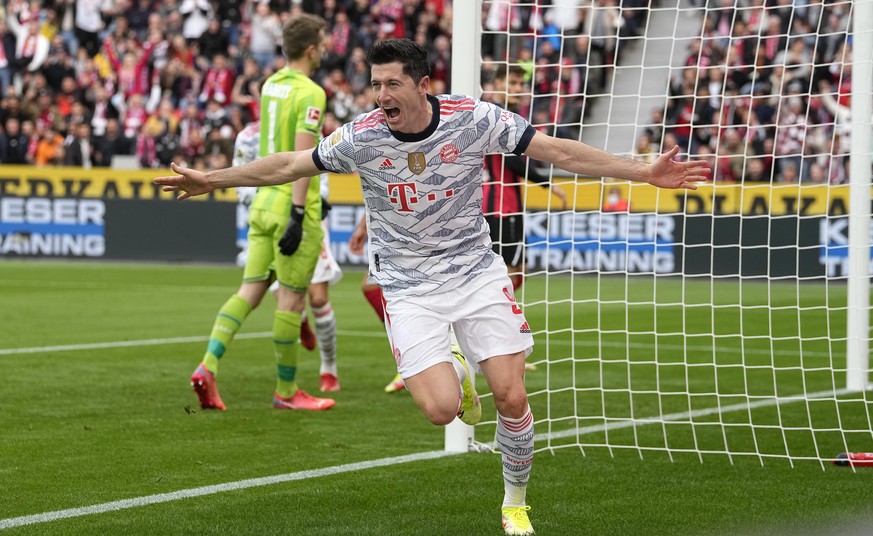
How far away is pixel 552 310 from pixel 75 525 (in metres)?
10.2

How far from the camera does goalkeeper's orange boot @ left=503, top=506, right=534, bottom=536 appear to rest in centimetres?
532

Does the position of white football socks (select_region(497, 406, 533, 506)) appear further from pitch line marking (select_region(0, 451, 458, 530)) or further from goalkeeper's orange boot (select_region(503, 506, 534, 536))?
pitch line marking (select_region(0, 451, 458, 530))

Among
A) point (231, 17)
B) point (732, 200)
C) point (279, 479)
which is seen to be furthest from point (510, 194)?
point (231, 17)

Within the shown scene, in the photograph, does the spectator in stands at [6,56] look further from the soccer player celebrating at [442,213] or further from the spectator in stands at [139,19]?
the soccer player celebrating at [442,213]

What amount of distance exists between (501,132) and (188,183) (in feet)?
4.11

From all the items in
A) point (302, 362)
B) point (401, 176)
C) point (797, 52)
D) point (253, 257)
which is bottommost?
point (302, 362)

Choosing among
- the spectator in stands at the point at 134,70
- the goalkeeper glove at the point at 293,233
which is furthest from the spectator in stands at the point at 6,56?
the goalkeeper glove at the point at 293,233

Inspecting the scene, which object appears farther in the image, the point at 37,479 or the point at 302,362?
the point at 302,362

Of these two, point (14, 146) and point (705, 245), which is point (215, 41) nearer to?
point (14, 146)

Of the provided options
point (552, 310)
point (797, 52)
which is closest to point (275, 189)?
point (552, 310)

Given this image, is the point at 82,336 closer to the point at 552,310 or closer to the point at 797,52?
the point at 552,310

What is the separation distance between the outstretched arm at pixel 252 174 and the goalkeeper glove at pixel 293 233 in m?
2.43

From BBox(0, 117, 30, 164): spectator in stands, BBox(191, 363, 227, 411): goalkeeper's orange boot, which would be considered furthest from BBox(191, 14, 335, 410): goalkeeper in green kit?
BBox(0, 117, 30, 164): spectator in stands

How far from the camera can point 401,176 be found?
5336 mm
